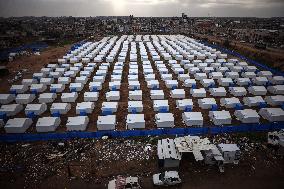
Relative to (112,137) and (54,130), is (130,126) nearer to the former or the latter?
(112,137)

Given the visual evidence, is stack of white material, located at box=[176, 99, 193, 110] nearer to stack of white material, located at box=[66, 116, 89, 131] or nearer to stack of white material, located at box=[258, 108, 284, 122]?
stack of white material, located at box=[258, 108, 284, 122]

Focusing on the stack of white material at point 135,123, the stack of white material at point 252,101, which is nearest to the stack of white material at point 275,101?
the stack of white material at point 252,101

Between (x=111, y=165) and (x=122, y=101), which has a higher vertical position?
(x=122, y=101)

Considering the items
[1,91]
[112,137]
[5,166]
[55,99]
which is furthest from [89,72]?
[5,166]

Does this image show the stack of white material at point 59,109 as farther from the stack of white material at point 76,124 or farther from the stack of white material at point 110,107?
the stack of white material at point 110,107

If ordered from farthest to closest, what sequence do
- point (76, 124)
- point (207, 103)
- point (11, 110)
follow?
point (207, 103) → point (11, 110) → point (76, 124)

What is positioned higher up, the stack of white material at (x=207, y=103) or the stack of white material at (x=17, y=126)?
the stack of white material at (x=207, y=103)

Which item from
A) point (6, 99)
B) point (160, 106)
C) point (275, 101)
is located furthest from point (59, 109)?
point (275, 101)

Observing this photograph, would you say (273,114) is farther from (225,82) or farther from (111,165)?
(111,165)

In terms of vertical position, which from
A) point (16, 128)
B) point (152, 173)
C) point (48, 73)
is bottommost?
point (152, 173)
